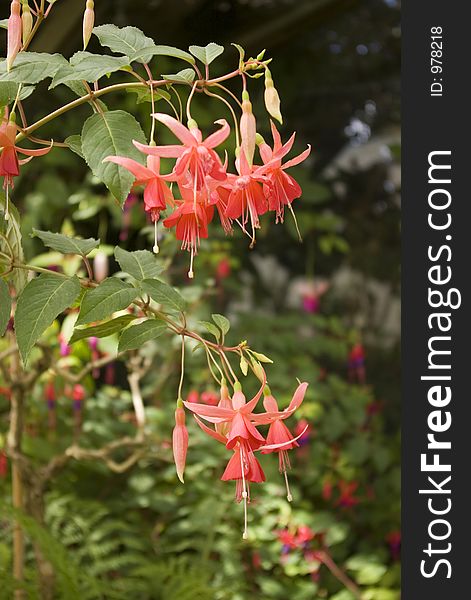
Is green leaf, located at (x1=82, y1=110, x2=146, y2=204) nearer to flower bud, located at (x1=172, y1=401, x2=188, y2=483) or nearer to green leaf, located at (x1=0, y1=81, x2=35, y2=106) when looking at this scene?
green leaf, located at (x1=0, y1=81, x2=35, y2=106)

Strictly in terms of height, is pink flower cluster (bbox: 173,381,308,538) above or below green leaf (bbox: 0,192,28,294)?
below

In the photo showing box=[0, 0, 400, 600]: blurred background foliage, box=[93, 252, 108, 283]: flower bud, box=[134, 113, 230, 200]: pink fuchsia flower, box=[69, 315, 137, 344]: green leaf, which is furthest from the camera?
box=[0, 0, 400, 600]: blurred background foliage

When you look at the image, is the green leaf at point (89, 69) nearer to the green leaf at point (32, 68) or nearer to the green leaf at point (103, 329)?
the green leaf at point (32, 68)

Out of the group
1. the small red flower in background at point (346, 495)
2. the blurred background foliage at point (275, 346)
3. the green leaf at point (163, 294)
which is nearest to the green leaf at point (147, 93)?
the green leaf at point (163, 294)

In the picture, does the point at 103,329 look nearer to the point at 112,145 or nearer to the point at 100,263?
the point at 112,145

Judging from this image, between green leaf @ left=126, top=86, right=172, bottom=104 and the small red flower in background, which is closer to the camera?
green leaf @ left=126, top=86, right=172, bottom=104

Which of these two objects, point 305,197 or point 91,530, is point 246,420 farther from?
point 305,197

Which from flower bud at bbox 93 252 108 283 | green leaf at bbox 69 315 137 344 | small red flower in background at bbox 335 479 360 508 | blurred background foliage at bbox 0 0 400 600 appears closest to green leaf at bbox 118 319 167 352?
green leaf at bbox 69 315 137 344

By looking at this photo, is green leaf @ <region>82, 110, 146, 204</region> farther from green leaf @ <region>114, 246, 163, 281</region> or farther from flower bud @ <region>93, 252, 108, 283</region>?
flower bud @ <region>93, 252, 108, 283</region>

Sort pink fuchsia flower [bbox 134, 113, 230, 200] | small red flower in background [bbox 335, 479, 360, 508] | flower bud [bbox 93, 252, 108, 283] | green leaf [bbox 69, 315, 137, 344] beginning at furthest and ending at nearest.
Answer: small red flower in background [bbox 335, 479, 360, 508], flower bud [bbox 93, 252, 108, 283], green leaf [bbox 69, 315, 137, 344], pink fuchsia flower [bbox 134, 113, 230, 200]

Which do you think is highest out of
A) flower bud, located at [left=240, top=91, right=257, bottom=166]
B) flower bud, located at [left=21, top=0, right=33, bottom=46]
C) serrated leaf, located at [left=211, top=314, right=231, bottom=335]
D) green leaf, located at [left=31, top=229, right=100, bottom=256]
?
flower bud, located at [left=21, top=0, right=33, bottom=46]

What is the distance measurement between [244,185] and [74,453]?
0.74 metres

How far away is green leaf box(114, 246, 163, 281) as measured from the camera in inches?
27.7

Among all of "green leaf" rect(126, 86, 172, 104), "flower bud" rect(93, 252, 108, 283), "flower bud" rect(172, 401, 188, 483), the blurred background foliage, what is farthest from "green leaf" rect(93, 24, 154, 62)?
"flower bud" rect(93, 252, 108, 283)
